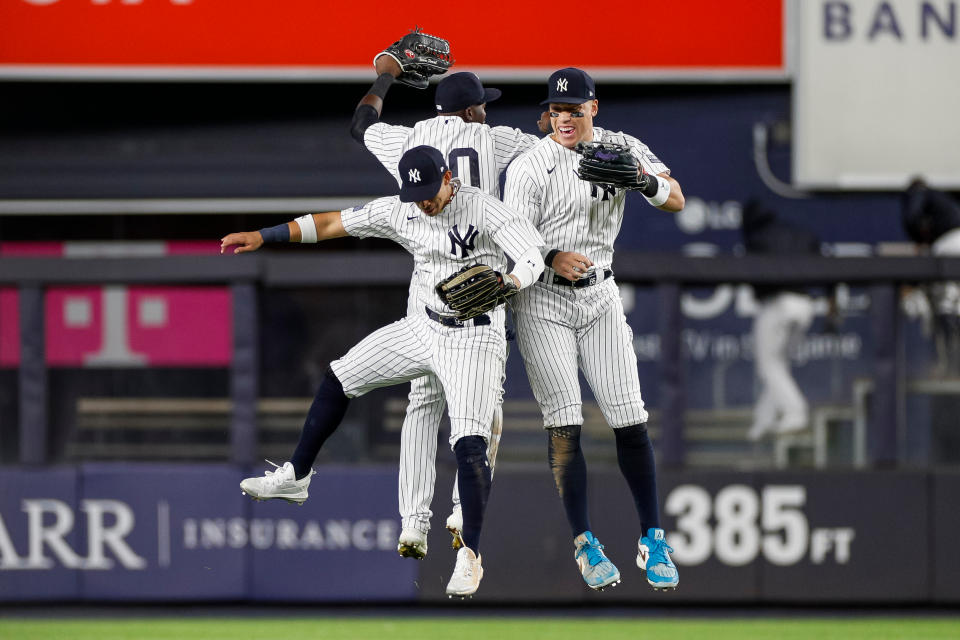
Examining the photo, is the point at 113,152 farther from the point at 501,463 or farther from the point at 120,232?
the point at 501,463

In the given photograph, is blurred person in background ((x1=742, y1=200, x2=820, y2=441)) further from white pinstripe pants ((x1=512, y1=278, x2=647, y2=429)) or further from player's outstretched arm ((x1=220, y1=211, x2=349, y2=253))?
player's outstretched arm ((x1=220, y1=211, x2=349, y2=253))

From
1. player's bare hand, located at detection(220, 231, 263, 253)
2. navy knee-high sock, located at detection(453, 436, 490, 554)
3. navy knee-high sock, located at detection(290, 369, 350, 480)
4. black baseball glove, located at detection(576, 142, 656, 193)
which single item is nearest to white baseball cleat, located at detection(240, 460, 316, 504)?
navy knee-high sock, located at detection(290, 369, 350, 480)

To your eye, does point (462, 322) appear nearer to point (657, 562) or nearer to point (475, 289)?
point (475, 289)

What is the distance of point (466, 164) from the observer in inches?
208

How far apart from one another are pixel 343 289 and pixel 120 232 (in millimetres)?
2978

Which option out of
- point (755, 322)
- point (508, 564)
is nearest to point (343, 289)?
point (508, 564)

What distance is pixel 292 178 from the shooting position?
1241 centimetres

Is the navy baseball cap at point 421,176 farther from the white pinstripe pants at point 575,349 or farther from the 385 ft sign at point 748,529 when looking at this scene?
the 385 ft sign at point 748,529

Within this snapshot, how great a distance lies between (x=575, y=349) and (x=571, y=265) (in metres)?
0.52

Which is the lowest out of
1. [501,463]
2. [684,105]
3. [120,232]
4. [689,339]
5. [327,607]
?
[327,607]

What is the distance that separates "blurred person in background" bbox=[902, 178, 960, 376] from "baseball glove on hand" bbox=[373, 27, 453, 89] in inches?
244

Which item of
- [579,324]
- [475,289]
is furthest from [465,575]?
[475,289]

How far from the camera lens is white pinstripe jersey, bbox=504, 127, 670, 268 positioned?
518 centimetres

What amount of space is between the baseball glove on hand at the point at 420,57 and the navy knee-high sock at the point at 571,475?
1.43 m
